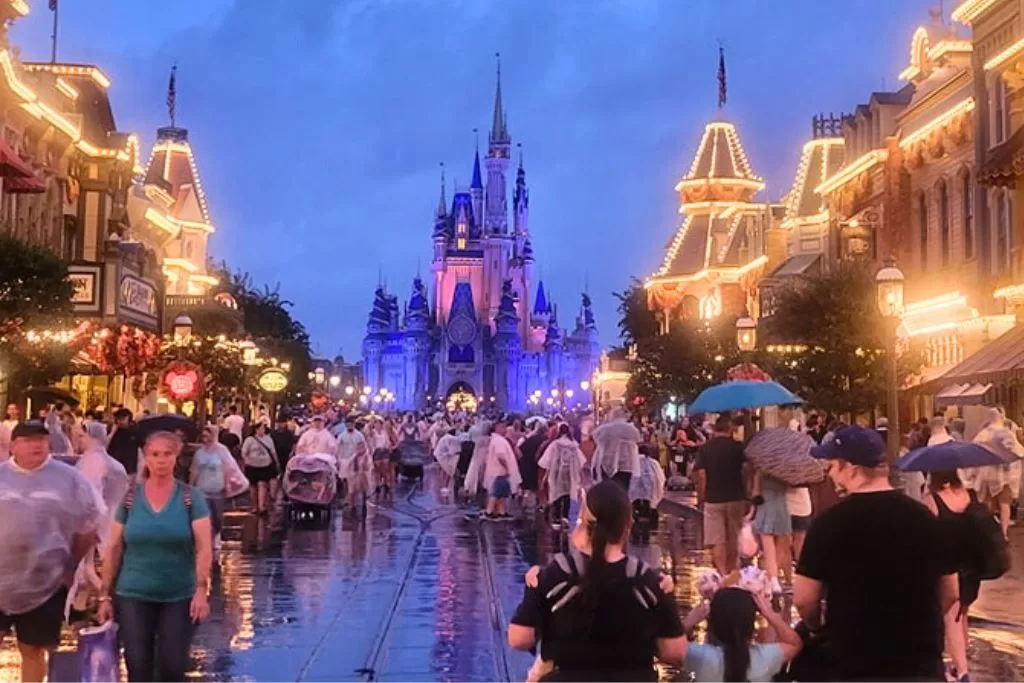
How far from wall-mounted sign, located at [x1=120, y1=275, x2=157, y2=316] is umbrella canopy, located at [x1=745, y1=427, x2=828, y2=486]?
78.8 ft

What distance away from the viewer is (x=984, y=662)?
10438 mm

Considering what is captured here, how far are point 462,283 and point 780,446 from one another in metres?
159

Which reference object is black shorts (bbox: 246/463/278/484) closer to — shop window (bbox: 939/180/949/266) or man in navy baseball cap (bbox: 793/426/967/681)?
shop window (bbox: 939/180/949/266)

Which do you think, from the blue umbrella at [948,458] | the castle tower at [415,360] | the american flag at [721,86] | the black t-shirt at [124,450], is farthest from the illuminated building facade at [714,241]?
the castle tower at [415,360]

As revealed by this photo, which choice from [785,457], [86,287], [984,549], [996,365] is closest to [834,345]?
[996,365]

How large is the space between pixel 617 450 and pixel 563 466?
3.00 meters

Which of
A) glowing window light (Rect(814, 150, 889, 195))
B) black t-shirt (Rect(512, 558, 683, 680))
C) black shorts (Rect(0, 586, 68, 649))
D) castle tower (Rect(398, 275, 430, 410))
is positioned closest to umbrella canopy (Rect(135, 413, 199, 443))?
black shorts (Rect(0, 586, 68, 649))

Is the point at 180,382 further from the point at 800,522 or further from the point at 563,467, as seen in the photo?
the point at 800,522

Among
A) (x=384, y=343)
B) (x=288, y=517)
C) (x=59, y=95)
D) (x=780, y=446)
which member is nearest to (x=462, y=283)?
(x=384, y=343)

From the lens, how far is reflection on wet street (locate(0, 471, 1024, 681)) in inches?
399

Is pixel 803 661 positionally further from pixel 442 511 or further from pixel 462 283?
pixel 462 283

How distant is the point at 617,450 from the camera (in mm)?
19125

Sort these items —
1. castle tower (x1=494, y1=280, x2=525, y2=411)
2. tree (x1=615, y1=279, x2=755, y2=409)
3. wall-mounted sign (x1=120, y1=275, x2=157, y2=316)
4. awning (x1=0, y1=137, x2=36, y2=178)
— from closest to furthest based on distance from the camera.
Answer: awning (x1=0, y1=137, x2=36, y2=178) < wall-mounted sign (x1=120, y1=275, x2=157, y2=316) < tree (x1=615, y1=279, x2=755, y2=409) < castle tower (x1=494, y1=280, x2=525, y2=411)

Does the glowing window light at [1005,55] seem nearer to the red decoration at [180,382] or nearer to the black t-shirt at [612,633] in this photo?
the red decoration at [180,382]
